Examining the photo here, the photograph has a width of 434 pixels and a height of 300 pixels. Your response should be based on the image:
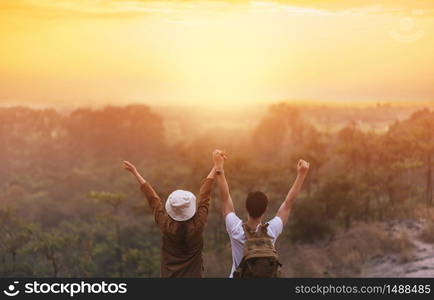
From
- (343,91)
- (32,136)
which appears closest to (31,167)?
(32,136)

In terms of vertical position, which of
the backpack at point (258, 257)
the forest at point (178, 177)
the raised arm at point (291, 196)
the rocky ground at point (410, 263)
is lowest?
the backpack at point (258, 257)

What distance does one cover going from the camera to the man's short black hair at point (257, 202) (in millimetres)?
5090

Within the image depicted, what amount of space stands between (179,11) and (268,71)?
308 cm

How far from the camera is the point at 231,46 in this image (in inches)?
923

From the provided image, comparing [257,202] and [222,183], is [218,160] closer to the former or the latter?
[222,183]

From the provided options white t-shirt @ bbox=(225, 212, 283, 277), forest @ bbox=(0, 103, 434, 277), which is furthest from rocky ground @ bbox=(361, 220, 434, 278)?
white t-shirt @ bbox=(225, 212, 283, 277)

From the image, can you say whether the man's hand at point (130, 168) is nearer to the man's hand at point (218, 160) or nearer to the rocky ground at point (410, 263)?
the man's hand at point (218, 160)

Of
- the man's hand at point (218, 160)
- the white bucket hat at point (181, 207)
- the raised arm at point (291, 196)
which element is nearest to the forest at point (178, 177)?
the raised arm at point (291, 196)

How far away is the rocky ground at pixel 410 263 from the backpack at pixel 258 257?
23.7 feet

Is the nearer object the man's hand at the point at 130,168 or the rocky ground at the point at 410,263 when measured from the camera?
the man's hand at the point at 130,168

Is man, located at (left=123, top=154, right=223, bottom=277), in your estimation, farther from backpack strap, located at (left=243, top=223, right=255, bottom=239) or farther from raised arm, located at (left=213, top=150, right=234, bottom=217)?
backpack strap, located at (left=243, top=223, right=255, bottom=239)

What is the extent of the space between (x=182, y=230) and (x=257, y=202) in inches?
21.3

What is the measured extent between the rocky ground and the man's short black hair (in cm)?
737

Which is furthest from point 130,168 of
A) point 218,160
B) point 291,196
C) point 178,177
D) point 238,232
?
point 178,177
